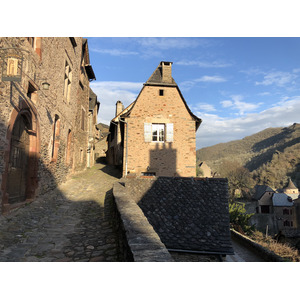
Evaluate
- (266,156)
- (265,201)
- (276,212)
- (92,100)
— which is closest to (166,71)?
(92,100)

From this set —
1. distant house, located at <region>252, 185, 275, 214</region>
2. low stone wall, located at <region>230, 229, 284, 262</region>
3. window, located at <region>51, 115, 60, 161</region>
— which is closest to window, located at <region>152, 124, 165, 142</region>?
window, located at <region>51, 115, 60, 161</region>

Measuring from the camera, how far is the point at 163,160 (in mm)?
13398

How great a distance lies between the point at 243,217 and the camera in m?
25.3

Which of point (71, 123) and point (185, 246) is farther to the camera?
point (71, 123)

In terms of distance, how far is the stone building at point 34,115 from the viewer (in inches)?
218

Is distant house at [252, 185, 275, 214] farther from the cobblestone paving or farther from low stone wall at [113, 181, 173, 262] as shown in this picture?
low stone wall at [113, 181, 173, 262]

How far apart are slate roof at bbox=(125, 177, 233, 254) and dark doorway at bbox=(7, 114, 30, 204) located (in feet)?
12.3

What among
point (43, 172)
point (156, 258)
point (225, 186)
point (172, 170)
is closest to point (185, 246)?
point (225, 186)

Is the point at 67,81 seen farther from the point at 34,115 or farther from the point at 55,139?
the point at 34,115

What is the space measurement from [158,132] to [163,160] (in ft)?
5.74

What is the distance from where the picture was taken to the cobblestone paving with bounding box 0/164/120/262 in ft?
12.1

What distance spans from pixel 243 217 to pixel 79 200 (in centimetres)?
2232
